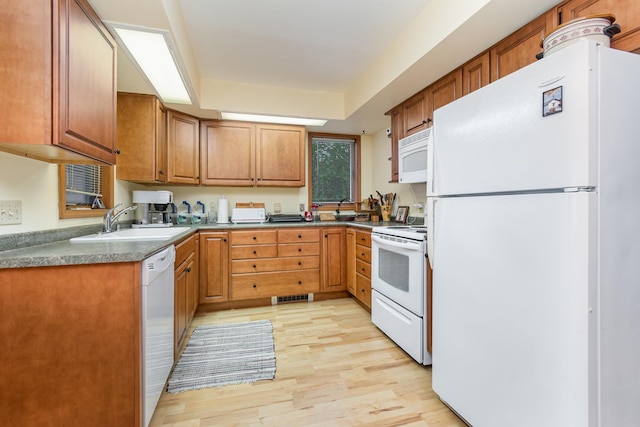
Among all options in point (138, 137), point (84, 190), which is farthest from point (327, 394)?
point (138, 137)

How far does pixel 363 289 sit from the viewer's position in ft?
9.59

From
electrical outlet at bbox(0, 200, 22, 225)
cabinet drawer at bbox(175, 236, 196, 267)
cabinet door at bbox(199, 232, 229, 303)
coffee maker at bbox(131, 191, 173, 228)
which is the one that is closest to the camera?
electrical outlet at bbox(0, 200, 22, 225)

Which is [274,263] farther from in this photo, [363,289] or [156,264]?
[156,264]

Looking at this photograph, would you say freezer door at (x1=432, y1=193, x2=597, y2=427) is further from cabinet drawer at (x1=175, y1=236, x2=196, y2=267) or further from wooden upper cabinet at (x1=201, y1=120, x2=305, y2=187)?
wooden upper cabinet at (x1=201, y1=120, x2=305, y2=187)

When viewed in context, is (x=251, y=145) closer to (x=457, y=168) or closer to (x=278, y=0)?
(x=278, y=0)

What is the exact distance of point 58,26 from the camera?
115 cm

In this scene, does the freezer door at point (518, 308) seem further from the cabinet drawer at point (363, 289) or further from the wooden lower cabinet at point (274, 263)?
the wooden lower cabinet at point (274, 263)

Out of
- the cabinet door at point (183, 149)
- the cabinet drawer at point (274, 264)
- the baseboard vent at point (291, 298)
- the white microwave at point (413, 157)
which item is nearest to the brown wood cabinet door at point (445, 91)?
the white microwave at point (413, 157)

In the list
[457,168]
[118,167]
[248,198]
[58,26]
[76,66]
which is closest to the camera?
[58,26]

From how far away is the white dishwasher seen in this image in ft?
4.21

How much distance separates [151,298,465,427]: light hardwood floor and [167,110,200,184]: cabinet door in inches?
78.3

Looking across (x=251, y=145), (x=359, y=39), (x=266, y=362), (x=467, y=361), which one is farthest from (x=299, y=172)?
(x=467, y=361)

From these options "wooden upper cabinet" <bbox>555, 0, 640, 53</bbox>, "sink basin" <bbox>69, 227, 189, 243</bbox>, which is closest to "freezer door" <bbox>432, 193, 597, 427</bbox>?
"wooden upper cabinet" <bbox>555, 0, 640, 53</bbox>

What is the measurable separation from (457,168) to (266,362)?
5.91 feet
